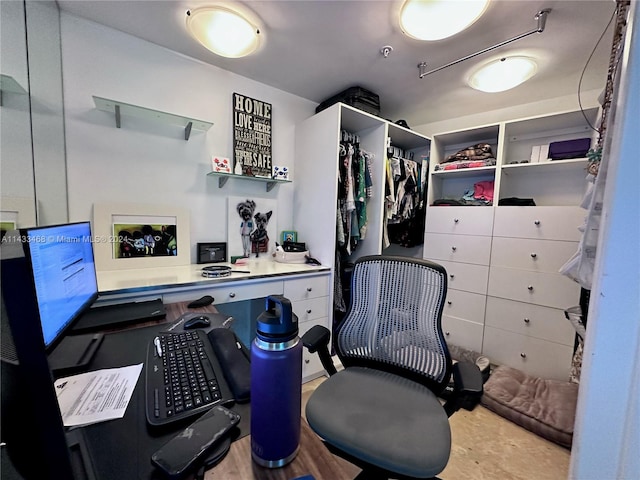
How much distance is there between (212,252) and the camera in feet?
6.86

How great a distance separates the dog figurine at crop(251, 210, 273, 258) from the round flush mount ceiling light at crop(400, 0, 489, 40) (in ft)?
5.43

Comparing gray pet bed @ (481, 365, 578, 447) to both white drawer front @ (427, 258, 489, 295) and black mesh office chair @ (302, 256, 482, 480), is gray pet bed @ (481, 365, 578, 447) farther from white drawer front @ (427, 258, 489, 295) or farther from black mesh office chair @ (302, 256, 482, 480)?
black mesh office chair @ (302, 256, 482, 480)

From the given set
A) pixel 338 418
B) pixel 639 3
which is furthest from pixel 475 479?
pixel 639 3

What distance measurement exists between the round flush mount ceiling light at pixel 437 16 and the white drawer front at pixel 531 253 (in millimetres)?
1685

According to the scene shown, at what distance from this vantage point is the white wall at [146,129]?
1604mm

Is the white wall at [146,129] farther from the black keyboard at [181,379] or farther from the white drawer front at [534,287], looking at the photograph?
the white drawer front at [534,287]

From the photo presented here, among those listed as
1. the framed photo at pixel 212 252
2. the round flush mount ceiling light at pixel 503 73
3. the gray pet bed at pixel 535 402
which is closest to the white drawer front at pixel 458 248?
the gray pet bed at pixel 535 402

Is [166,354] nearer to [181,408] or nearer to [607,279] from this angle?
[181,408]

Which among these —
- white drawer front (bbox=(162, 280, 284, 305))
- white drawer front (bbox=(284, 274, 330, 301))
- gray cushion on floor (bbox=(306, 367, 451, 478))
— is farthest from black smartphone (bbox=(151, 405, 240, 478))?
white drawer front (bbox=(284, 274, 330, 301))

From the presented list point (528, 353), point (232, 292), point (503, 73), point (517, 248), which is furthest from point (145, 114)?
point (528, 353)

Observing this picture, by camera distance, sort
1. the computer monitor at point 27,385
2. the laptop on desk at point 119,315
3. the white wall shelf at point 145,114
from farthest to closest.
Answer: the white wall shelf at point 145,114 < the laptop on desk at point 119,315 < the computer monitor at point 27,385

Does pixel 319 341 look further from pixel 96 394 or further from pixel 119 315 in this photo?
pixel 119 315

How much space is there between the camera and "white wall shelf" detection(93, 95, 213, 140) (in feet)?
5.13

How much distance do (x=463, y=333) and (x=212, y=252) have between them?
239 cm
